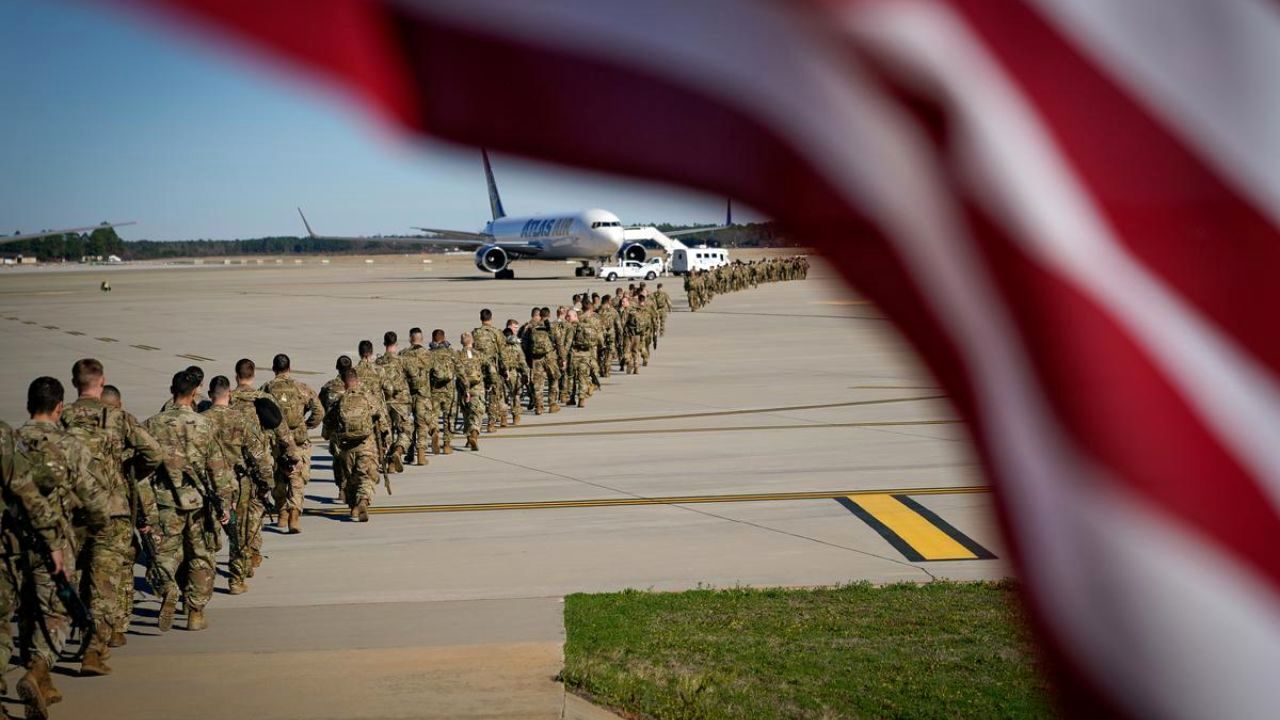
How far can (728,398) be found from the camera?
71.6 ft

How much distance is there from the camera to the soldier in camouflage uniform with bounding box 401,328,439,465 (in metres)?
15.8

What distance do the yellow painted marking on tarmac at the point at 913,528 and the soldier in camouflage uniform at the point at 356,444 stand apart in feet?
16.1

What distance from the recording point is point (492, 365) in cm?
1850

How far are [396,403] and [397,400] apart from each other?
0.15ft

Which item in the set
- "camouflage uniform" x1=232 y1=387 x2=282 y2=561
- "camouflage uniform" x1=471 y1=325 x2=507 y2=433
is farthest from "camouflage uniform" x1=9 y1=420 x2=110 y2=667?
"camouflage uniform" x1=471 y1=325 x2=507 y2=433

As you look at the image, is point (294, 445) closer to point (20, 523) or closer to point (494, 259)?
point (20, 523)

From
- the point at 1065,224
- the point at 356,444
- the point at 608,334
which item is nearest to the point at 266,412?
the point at 356,444

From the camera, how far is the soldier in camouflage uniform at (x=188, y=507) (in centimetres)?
923

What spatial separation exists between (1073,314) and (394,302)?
161 feet

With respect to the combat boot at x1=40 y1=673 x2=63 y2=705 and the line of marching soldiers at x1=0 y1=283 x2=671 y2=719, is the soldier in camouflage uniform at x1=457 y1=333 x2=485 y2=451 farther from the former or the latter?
the combat boot at x1=40 y1=673 x2=63 y2=705

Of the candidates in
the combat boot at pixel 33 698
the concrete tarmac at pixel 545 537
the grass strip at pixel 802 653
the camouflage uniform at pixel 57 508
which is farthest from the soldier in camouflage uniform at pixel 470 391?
the combat boot at pixel 33 698

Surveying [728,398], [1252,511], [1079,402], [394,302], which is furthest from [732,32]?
[394,302]

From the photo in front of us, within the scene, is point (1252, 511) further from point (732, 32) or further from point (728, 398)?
point (728, 398)

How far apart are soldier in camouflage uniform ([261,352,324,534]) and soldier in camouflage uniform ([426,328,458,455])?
324 centimetres
